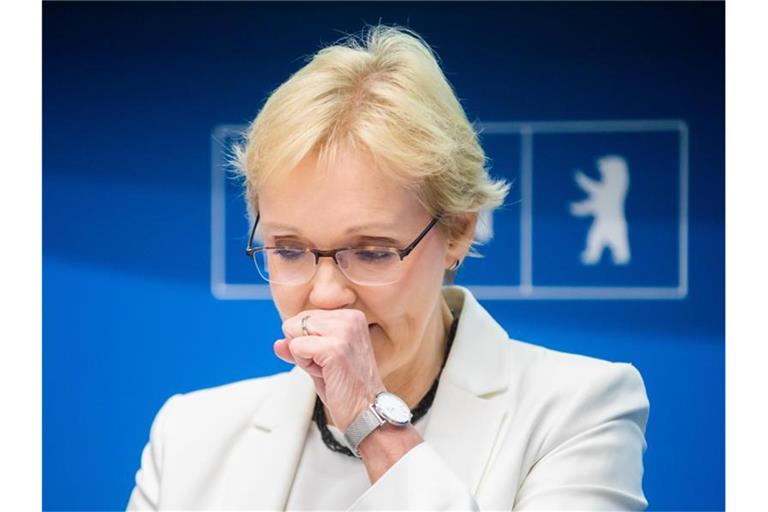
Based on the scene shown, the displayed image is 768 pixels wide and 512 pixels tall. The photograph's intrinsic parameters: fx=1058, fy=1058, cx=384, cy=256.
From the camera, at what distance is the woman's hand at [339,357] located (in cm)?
170

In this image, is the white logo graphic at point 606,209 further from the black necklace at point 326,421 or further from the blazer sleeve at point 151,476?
the blazer sleeve at point 151,476

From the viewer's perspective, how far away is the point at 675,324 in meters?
3.37

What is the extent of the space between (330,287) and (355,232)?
0.10 meters

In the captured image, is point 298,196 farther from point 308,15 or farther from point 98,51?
point 98,51

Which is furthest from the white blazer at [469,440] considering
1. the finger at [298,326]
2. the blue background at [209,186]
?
the blue background at [209,186]

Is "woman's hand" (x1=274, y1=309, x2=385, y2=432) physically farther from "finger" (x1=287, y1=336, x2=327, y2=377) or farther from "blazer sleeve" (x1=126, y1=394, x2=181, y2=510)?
"blazer sleeve" (x1=126, y1=394, x2=181, y2=510)

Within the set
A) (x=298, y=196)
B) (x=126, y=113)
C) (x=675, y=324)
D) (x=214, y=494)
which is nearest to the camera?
(x=298, y=196)

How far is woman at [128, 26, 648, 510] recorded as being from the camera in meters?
1.72

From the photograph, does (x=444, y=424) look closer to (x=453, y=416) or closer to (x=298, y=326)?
(x=453, y=416)

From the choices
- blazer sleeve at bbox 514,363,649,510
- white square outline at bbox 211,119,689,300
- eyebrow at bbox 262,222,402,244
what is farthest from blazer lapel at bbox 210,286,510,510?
white square outline at bbox 211,119,689,300

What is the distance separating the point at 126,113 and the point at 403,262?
83.7 inches

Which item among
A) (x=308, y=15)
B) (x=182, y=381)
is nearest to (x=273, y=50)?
(x=308, y=15)

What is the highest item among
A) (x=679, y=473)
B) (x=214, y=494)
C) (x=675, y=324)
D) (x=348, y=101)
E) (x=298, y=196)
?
(x=348, y=101)

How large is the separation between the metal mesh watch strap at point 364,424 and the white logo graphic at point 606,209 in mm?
1823
